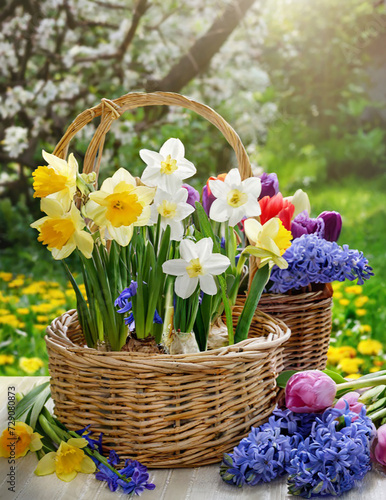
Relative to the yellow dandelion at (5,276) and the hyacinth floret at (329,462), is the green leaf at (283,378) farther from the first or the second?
the yellow dandelion at (5,276)

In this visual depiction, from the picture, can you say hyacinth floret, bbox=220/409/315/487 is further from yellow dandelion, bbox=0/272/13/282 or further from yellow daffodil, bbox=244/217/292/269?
yellow dandelion, bbox=0/272/13/282

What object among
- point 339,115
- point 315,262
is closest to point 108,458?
point 315,262

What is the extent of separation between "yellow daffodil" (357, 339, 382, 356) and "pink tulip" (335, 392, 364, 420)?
3.49 ft

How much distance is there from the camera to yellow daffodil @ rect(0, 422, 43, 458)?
39.8 inches

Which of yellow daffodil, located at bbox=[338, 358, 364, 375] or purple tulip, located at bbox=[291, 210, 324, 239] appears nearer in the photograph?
purple tulip, located at bbox=[291, 210, 324, 239]

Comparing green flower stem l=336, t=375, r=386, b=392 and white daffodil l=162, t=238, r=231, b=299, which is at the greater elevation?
white daffodil l=162, t=238, r=231, b=299

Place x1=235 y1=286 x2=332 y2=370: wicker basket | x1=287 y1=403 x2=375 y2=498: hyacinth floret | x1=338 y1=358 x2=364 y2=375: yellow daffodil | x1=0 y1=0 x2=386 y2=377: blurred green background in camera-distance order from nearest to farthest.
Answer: x1=287 y1=403 x2=375 y2=498: hyacinth floret → x1=235 y1=286 x2=332 y2=370: wicker basket → x1=338 y1=358 x2=364 y2=375: yellow daffodil → x1=0 y1=0 x2=386 y2=377: blurred green background

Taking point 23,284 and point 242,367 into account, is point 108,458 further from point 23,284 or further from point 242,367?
point 23,284

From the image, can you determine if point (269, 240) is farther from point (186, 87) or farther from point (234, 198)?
point (186, 87)

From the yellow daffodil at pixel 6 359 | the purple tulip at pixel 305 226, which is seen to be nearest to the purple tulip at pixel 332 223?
the purple tulip at pixel 305 226

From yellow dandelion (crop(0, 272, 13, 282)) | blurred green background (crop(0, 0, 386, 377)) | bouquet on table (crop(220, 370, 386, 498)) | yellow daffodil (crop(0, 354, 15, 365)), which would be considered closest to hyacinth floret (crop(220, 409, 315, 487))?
bouquet on table (crop(220, 370, 386, 498))

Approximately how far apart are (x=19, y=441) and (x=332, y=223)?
72 cm

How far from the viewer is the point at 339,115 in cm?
397

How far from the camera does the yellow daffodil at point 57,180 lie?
89 cm
